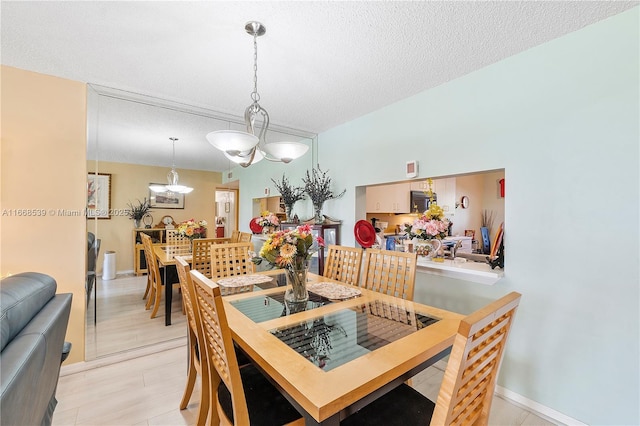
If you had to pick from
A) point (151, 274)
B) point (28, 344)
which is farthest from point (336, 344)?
point (151, 274)

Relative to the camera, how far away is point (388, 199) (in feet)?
15.7

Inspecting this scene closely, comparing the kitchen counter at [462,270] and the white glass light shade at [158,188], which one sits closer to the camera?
the kitchen counter at [462,270]

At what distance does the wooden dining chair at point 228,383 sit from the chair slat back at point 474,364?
64 cm

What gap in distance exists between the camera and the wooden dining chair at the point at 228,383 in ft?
3.43

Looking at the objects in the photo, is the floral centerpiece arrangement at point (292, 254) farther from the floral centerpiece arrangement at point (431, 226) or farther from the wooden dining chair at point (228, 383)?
the floral centerpiece arrangement at point (431, 226)

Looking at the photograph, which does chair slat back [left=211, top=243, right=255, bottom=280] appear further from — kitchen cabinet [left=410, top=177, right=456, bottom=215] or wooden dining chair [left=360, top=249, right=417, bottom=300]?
kitchen cabinet [left=410, top=177, right=456, bottom=215]

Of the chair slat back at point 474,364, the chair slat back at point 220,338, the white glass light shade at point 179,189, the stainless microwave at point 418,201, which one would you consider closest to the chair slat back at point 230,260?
the white glass light shade at point 179,189

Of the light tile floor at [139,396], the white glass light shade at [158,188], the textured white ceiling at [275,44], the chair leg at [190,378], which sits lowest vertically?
the light tile floor at [139,396]

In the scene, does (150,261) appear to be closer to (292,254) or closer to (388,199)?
(292,254)

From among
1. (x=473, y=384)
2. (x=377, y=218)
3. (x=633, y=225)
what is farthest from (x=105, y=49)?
(x=377, y=218)

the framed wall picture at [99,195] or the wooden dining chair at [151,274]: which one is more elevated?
the framed wall picture at [99,195]

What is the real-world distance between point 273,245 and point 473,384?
45.4 inches

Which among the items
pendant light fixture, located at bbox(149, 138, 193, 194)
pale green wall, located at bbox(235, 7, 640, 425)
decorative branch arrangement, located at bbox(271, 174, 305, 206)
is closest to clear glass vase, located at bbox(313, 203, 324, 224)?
decorative branch arrangement, located at bbox(271, 174, 305, 206)

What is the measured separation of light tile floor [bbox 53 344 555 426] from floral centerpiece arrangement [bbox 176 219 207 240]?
1.31 meters
